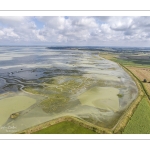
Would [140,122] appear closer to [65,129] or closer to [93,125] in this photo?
[93,125]

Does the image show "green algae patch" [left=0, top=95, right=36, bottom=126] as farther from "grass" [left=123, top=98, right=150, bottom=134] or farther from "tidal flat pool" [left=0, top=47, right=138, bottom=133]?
"grass" [left=123, top=98, right=150, bottom=134]

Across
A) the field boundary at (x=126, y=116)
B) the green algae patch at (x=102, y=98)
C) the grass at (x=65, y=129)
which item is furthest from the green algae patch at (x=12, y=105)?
the field boundary at (x=126, y=116)

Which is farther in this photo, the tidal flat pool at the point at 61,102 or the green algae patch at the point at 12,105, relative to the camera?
the green algae patch at the point at 12,105

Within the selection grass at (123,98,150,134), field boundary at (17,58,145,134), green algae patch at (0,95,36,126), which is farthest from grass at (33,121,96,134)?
green algae patch at (0,95,36,126)

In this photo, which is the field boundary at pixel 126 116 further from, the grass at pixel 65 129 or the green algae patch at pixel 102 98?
the grass at pixel 65 129

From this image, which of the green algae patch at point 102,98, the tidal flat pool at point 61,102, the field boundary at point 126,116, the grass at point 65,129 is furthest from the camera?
the green algae patch at point 102,98

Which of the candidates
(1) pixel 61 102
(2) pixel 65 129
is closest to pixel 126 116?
(2) pixel 65 129
